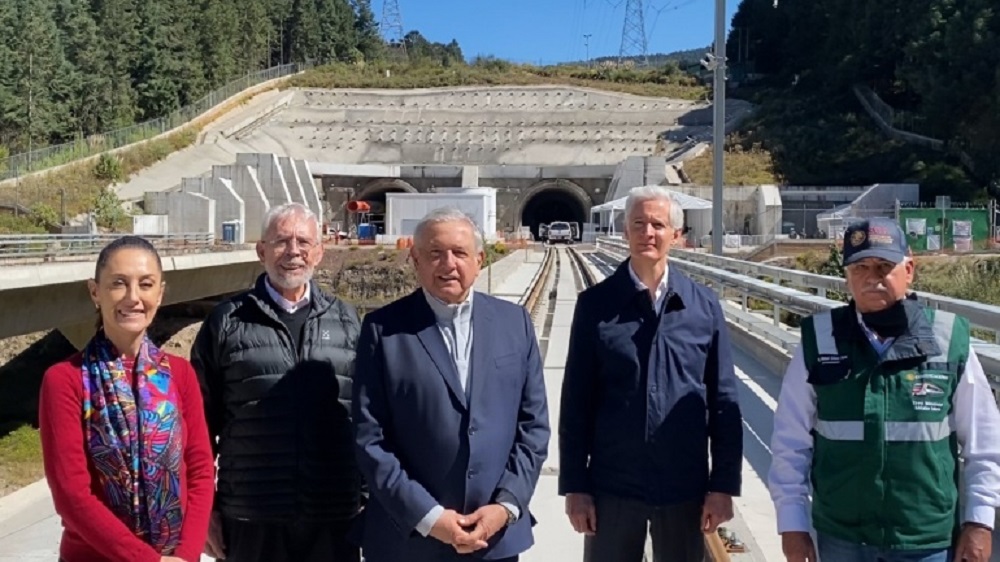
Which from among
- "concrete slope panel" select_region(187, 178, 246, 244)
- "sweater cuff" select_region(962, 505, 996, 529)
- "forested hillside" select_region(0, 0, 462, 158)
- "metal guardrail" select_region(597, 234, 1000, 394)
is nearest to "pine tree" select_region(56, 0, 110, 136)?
"forested hillside" select_region(0, 0, 462, 158)

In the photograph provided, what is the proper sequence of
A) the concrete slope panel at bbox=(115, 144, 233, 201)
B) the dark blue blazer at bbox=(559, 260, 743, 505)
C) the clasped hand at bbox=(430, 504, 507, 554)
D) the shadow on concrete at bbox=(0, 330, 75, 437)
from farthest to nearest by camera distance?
the concrete slope panel at bbox=(115, 144, 233, 201), the shadow on concrete at bbox=(0, 330, 75, 437), the dark blue blazer at bbox=(559, 260, 743, 505), the clasped hand at bbox=(430, 504, 507, 554)

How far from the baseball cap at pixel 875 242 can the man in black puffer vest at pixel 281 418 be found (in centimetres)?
185

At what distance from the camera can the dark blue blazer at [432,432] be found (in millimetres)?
3213

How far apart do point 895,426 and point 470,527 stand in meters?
1.37

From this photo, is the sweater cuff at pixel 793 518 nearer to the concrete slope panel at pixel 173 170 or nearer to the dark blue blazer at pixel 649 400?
the dark blue blazer at pixel 649 400

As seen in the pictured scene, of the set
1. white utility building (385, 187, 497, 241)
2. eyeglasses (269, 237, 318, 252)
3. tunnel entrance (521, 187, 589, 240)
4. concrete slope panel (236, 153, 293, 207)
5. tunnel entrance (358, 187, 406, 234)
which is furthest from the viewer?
tunnel entrance (521, 187, 589, 240)

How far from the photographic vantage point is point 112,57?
67875 millimetres

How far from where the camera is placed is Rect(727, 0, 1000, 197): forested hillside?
4644 cm

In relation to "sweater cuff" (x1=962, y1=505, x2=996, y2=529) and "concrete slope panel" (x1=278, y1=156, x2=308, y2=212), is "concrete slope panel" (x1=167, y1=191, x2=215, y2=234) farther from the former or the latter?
"sweater cuff" (x1=962, y1=505, x2=996, y2=529)

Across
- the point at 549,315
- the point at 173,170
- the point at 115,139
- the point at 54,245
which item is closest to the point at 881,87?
the point at 173,170

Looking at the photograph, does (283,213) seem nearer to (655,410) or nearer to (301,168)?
(655,410)

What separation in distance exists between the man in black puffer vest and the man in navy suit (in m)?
0.34

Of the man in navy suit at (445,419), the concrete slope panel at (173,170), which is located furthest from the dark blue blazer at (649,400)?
the concrete slope panel at (173,170)

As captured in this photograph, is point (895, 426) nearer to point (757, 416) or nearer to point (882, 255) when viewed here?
point (882, 255)
